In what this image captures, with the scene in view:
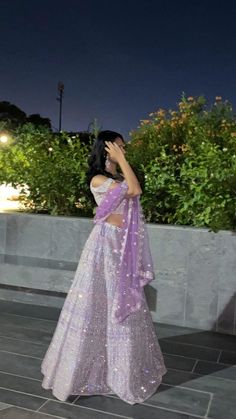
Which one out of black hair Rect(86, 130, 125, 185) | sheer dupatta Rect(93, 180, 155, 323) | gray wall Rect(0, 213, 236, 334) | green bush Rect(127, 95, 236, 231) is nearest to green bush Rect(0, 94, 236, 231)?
green bush Rect(127, 95, 236, 231)

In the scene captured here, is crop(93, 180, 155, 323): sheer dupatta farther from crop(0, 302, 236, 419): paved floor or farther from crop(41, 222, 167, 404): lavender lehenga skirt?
crop(0, 302, 236, 419): paved floor

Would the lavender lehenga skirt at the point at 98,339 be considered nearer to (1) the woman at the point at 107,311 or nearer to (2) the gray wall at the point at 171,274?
(1) the woman at the point at 107,311

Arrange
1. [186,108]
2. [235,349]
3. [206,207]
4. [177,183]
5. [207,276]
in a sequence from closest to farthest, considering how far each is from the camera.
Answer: [235,349] → [207,276] → [206,207] → [177,183] → [186,108]

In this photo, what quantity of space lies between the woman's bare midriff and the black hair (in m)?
0.25

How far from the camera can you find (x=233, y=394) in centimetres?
317

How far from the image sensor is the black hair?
9.52 feet

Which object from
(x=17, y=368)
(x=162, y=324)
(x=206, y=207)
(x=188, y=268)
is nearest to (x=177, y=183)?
(x=206, y=207)

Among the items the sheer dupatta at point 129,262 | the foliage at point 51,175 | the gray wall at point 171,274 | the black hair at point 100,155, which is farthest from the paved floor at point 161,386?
the foliage at point 51,175

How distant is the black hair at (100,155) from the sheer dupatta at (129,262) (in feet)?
0.55

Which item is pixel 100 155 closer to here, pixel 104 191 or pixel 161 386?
pixel 104 191

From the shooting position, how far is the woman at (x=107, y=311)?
2.99 metres

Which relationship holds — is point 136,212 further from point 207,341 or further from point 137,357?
point 207,341

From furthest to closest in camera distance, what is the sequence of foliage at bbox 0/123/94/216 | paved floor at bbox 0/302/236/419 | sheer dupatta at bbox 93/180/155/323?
1. foliage at bbox 0/123/94/216
2. sheer dupatta at bbox 93/180/155/323
3. paved floor at bbox 0/302/236/419

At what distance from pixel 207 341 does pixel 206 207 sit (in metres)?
1.31
